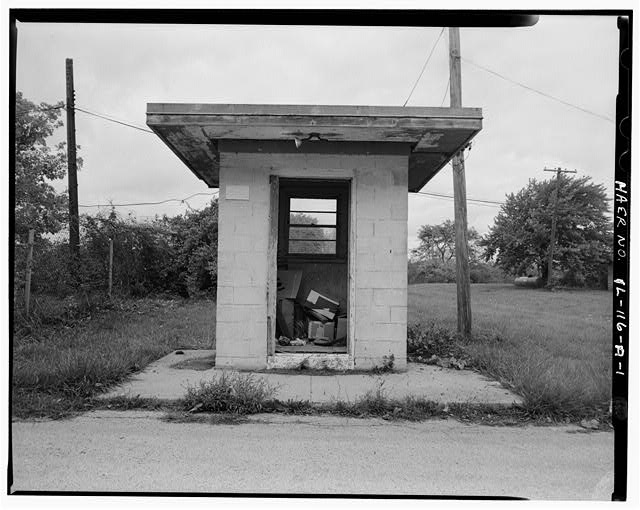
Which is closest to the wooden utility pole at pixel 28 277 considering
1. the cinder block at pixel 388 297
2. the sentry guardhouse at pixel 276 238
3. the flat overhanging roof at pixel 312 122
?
the sentry guardhouse at pixel 276 238

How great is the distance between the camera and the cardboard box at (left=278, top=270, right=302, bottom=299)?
26.8 ft

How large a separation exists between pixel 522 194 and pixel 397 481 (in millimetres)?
27573

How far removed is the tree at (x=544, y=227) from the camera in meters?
20.2

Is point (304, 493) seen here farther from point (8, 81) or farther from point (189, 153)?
point (189, 153)

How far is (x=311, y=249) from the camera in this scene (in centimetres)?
855

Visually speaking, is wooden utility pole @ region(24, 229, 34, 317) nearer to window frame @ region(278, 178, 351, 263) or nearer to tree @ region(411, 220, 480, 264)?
window frame @ region(278, 178, 351, 263)

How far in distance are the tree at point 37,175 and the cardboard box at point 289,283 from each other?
14.6ft

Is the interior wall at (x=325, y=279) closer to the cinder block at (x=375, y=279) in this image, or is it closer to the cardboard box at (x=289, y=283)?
the cardboard box at (x=289, y=283)

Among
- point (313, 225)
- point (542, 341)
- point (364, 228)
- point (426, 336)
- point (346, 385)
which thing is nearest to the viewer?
point (346, 385)

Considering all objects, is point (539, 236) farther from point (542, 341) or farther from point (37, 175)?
point (37, 175)

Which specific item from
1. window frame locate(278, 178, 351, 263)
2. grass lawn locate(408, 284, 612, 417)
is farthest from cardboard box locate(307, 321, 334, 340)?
grass lawn locate(408, 284, 612, 417)

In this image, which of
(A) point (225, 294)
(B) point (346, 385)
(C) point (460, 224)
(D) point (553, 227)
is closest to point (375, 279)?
(B) point (346, 385)

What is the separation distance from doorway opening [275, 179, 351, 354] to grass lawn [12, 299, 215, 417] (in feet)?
5.43

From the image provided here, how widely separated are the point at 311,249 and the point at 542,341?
14.4ft
